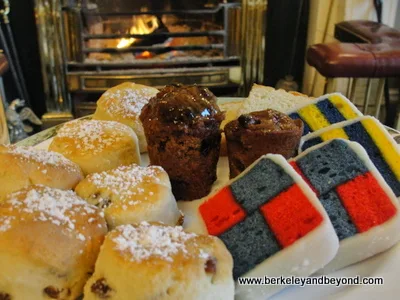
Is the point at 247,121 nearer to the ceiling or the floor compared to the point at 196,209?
nearer to the ceiling

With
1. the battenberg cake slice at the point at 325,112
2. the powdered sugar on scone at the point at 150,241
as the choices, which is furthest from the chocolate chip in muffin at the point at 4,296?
the battenberg cake slice at the point at 325,112

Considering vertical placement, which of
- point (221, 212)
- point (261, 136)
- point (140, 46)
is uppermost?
point (261, 136)

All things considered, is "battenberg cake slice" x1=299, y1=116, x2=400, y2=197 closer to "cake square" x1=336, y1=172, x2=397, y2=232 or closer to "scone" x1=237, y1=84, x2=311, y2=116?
"cake square" x1=336, y1=172, x2=397, y2=232

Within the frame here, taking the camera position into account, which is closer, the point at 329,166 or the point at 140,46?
the point at 329,166

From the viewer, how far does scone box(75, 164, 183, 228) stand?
0.98 m

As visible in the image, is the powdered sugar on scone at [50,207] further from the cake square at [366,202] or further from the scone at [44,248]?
the cake square at [366,202]

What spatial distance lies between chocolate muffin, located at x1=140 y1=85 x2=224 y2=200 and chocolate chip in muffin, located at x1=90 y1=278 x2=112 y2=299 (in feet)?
1.53

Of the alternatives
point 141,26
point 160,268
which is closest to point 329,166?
point 160,268

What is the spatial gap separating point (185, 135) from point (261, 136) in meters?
0.19

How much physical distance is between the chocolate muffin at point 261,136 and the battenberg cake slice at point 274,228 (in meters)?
0.12

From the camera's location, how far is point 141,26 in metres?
2.90

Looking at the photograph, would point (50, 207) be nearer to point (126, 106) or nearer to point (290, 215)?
point (290, 215)

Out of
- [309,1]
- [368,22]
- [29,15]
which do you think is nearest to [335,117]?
[368,22]

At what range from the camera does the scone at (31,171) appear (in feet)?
3.45
